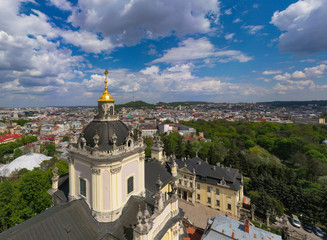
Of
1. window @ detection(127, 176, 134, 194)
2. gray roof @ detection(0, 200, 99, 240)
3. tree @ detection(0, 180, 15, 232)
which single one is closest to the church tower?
window @ detection(127, 176, 134, 194)

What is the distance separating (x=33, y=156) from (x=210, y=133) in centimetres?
8667

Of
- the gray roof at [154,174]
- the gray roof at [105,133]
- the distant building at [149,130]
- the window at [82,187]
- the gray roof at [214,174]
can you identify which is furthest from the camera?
the distant building at [149,130]

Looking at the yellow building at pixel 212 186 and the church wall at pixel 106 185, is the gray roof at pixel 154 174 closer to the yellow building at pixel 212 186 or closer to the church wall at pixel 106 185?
the yellow building at pixel 212 186

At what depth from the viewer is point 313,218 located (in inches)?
1097

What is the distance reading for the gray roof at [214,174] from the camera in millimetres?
30620

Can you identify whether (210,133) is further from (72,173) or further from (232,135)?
(72,173)

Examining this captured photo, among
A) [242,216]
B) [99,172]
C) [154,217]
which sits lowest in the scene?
[242,216]

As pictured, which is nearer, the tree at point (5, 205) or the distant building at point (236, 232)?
the distant building at point (236, 232)

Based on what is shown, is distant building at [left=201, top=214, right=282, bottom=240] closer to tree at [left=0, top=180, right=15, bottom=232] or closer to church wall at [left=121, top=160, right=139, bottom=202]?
church wall at [left=121, top=160, right=139, bottom=202]

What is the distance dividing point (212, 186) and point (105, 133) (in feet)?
85.5

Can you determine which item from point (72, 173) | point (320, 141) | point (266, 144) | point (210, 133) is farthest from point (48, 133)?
point (320, 141)

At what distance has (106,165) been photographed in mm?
12859

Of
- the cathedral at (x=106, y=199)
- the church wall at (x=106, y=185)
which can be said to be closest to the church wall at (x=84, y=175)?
the cathedral at (x=106, y=199)

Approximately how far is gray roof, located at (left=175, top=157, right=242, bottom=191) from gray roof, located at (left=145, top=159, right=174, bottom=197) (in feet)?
37.9
